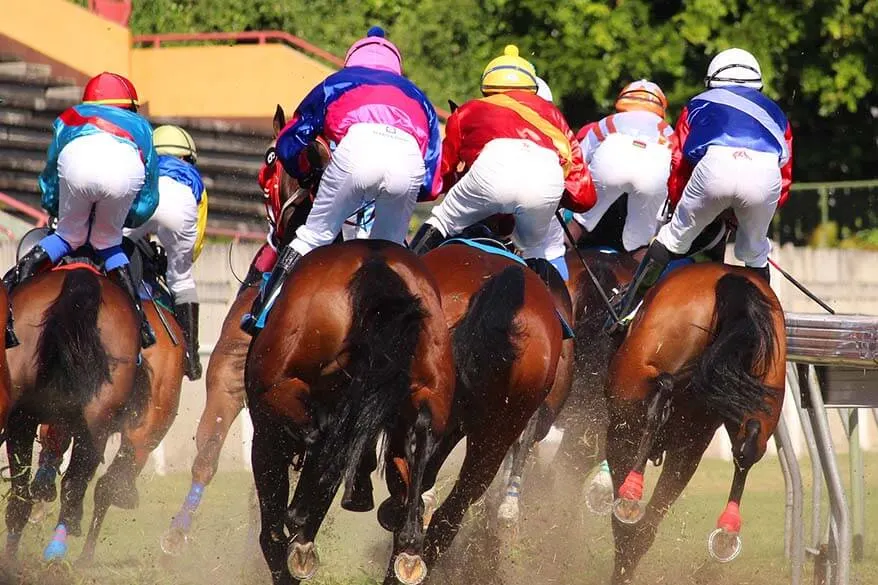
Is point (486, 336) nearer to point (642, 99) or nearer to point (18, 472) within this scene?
point (18, 472)

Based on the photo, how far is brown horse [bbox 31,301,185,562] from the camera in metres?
8.86

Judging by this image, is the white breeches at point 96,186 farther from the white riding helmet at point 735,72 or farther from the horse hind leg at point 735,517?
the horse hind leg at point 735,517

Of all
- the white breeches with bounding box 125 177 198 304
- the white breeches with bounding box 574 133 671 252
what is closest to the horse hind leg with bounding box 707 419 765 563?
the white breeches with bounding box 574 133 671 252

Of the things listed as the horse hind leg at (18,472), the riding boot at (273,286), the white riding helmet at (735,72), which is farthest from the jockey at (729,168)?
the horse hind leg at (18,472)

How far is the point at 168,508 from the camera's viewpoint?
10656mm

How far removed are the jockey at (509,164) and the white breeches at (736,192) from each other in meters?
0.57

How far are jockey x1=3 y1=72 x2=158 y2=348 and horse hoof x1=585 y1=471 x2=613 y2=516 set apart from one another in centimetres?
246

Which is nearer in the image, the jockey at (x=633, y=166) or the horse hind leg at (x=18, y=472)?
the horse hind leg at (x=18, y=472)

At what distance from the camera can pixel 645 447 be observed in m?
7.67

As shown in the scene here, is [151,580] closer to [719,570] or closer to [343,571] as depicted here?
[343,571]

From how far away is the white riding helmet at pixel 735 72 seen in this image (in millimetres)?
8500

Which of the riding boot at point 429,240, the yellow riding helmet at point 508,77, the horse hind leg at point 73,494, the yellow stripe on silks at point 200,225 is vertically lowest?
the horse hind leg at point 73,494

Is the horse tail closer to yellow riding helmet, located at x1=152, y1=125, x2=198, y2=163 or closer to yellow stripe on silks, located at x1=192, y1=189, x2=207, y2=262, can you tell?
yellow stripe on silks, located at x1=192, y1=189, x2=207, y2=262

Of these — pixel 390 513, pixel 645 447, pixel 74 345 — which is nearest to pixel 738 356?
pixel 645 447
